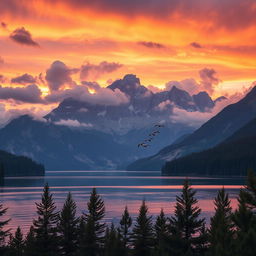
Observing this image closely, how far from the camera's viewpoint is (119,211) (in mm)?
171875

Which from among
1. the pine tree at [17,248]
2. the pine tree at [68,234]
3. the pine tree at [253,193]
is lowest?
the pine tree at [17,248]

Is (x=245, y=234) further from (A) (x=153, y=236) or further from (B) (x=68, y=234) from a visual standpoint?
(B) (x=68, y=234)

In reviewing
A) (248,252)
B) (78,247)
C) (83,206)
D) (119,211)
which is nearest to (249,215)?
(248,252)

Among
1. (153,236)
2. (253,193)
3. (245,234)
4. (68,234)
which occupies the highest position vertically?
(253,193)

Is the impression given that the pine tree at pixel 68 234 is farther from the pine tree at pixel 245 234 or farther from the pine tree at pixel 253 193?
the pine tree at pixel 245 234

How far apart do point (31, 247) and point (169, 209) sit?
101876 mm

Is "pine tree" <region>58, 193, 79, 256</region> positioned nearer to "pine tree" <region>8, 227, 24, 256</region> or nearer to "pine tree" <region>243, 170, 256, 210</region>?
"pine tree" <region>8, 227, 24, 256</region>

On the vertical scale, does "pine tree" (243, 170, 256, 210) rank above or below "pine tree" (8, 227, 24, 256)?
above

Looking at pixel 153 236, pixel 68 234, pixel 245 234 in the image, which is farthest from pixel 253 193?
pixel 68 234

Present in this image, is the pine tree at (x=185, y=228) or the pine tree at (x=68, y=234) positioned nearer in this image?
the pine tree at (x=185, y=228)

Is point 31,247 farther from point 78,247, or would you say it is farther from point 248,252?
point 248,252

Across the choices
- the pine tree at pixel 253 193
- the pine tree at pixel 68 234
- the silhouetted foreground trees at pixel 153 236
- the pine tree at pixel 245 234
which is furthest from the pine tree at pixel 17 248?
the pine tree at pixel 253 193

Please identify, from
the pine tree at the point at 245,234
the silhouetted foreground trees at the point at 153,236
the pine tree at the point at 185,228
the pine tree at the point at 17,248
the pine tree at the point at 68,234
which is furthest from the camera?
the pine tree at the point at 17,248

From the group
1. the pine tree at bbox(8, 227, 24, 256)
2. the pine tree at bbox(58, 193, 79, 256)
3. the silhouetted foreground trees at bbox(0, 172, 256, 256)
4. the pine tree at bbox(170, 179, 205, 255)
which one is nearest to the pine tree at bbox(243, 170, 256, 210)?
the silhouetted foreground trees at bbox(0, 172, 256, 256)
